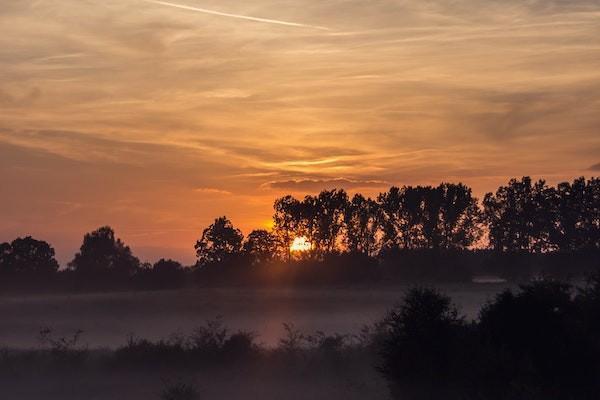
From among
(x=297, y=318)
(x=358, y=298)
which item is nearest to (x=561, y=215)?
(x=358, y=298)

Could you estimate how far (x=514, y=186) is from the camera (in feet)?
369

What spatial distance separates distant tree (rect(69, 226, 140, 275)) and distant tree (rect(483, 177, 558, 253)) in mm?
46132

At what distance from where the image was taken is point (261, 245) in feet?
384

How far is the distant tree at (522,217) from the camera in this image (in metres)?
109

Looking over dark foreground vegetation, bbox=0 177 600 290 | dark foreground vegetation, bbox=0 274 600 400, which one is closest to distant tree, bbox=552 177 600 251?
dark foreground vegetation, bbox=0 177 600 290

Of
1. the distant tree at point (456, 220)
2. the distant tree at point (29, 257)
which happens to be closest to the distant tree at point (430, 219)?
the distant tree at point (456, 220)

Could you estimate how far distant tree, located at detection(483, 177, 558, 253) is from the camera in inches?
4299

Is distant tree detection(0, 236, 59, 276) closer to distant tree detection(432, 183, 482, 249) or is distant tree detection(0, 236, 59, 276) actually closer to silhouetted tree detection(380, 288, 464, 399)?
Result: distant tree detection(432, 183, 482, 249)

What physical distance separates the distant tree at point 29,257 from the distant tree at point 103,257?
3583 millimetres

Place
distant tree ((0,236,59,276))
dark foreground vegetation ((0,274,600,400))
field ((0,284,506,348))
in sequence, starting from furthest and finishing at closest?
distant tree ((0,236,59,276))
field ((0,284,506,348))
dark foreground vegetation ((0,274,600,400))

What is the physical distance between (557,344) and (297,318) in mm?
58569

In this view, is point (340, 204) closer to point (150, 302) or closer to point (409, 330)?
point (150, 302)

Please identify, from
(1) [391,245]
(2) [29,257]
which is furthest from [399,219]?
(2) [29,257]

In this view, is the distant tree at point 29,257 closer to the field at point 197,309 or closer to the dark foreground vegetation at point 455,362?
the field at point 197,309
